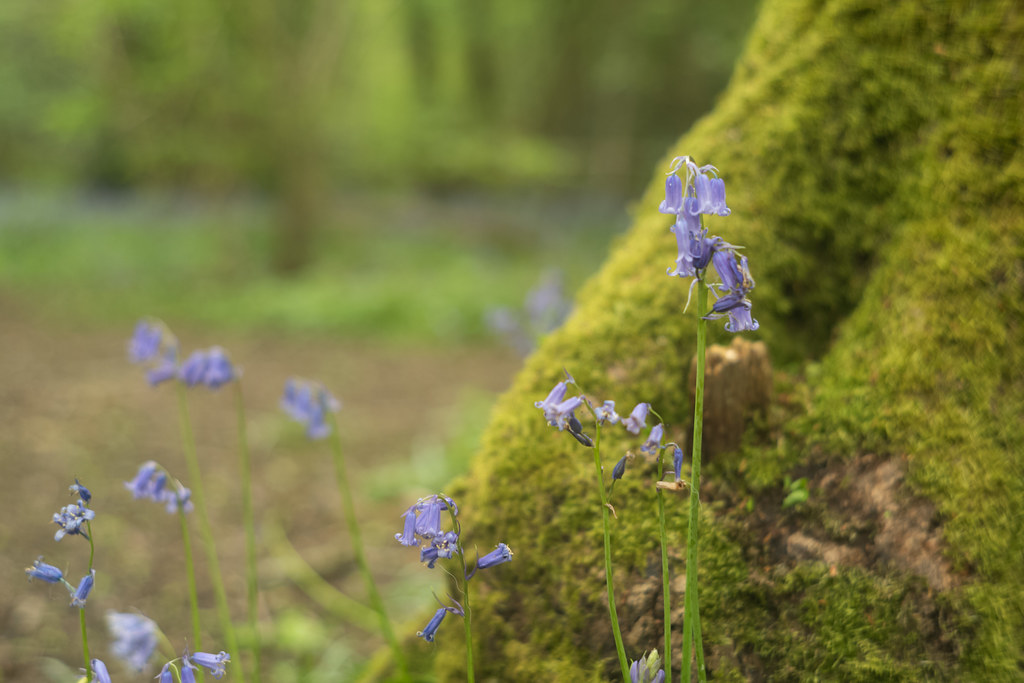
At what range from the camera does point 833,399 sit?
182cm

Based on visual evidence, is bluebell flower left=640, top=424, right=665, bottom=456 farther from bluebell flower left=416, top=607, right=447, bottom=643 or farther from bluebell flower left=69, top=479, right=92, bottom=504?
bluebell flower left=69, top=479, right=92, bottom=504

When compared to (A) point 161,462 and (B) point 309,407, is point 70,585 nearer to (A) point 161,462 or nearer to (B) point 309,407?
(B) point 309,407

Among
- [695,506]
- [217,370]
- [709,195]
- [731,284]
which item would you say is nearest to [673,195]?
[709,195]

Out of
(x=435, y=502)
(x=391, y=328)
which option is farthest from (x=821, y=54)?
(x=391, y=328)

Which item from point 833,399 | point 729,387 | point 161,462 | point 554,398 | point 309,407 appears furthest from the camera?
point 161,462

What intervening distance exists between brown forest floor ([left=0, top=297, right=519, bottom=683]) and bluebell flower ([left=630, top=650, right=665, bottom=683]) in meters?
2.59

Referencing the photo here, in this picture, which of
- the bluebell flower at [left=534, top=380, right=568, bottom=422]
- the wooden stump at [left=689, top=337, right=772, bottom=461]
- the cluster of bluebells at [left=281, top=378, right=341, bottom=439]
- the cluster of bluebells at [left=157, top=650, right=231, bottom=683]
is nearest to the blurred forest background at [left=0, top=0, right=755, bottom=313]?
the cluster of bluebells at [left=281, top=378, right=341, bottom=439]

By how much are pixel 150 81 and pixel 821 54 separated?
46.0 ft

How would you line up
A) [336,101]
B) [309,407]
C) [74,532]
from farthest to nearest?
1. [336,101]
2. [309,407]
3. [74,532]

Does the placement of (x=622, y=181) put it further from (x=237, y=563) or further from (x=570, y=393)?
(x=570, y=393)

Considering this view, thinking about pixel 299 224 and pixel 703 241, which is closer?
pixel 703 241

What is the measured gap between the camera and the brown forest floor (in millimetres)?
3531

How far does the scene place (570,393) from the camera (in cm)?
192

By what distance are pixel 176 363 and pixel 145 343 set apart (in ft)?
0.36
